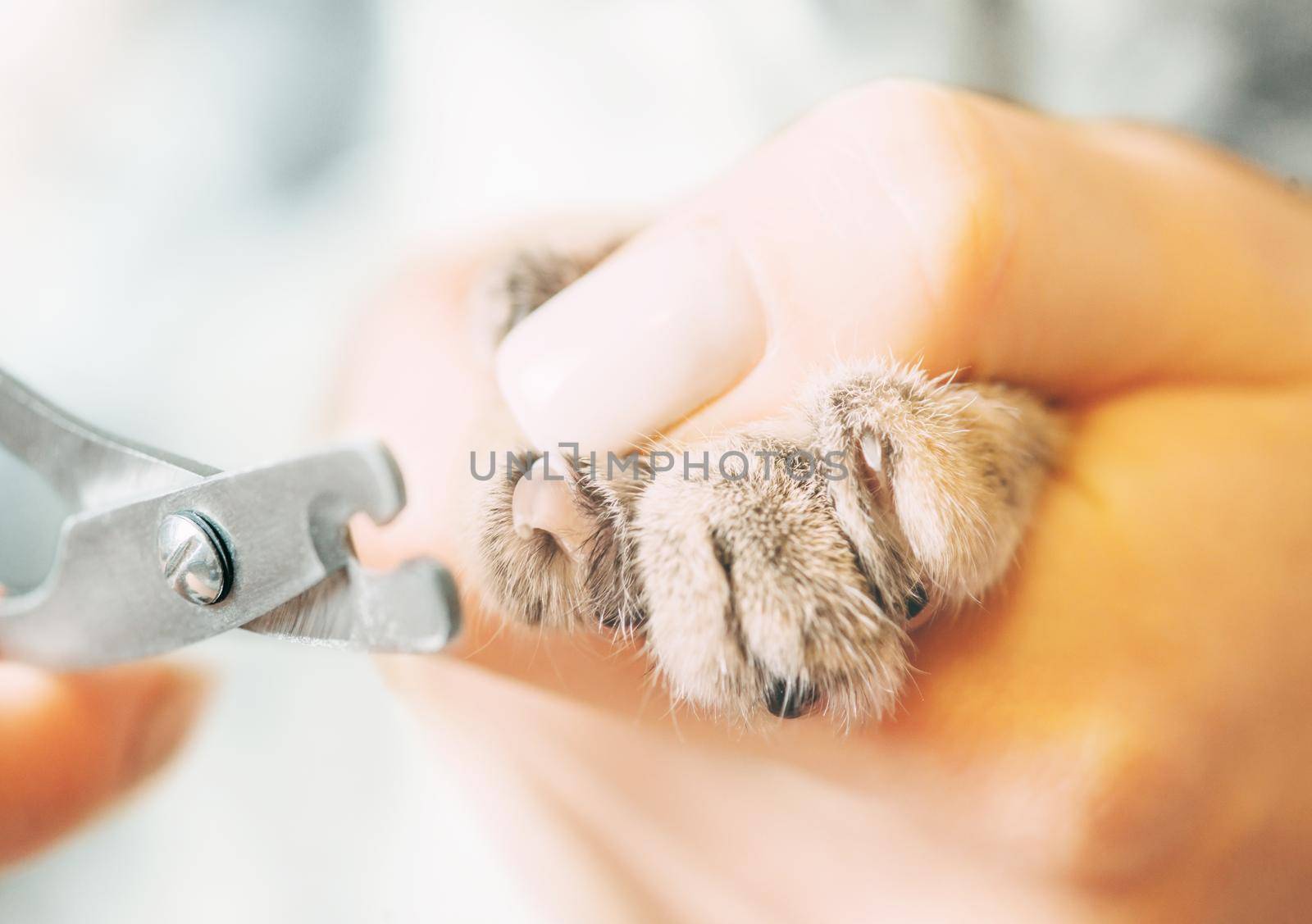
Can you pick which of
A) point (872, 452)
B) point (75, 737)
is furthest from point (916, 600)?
point (75, 737)

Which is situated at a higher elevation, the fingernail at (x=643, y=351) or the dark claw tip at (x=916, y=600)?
the fingernail at (x=643, y=351)

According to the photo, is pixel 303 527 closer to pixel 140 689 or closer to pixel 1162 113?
pixel 140 689

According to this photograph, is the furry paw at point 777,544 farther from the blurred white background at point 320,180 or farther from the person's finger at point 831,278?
the blurred white background at point 320,180

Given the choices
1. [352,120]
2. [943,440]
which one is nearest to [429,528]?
[943,440]

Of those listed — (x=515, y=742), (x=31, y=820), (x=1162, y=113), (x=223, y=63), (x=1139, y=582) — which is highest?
(x=1162, y=113)

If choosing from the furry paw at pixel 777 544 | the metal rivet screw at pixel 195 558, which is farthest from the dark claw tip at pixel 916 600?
the metal rivet screw at pixel 195 558

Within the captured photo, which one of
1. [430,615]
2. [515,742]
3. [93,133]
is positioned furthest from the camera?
[93,133]

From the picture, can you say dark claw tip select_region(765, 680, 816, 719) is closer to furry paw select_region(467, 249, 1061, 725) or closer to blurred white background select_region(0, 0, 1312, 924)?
furry paw select_region(467, 249, 1061, 725)

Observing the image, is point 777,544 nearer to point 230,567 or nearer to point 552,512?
point 552,512
